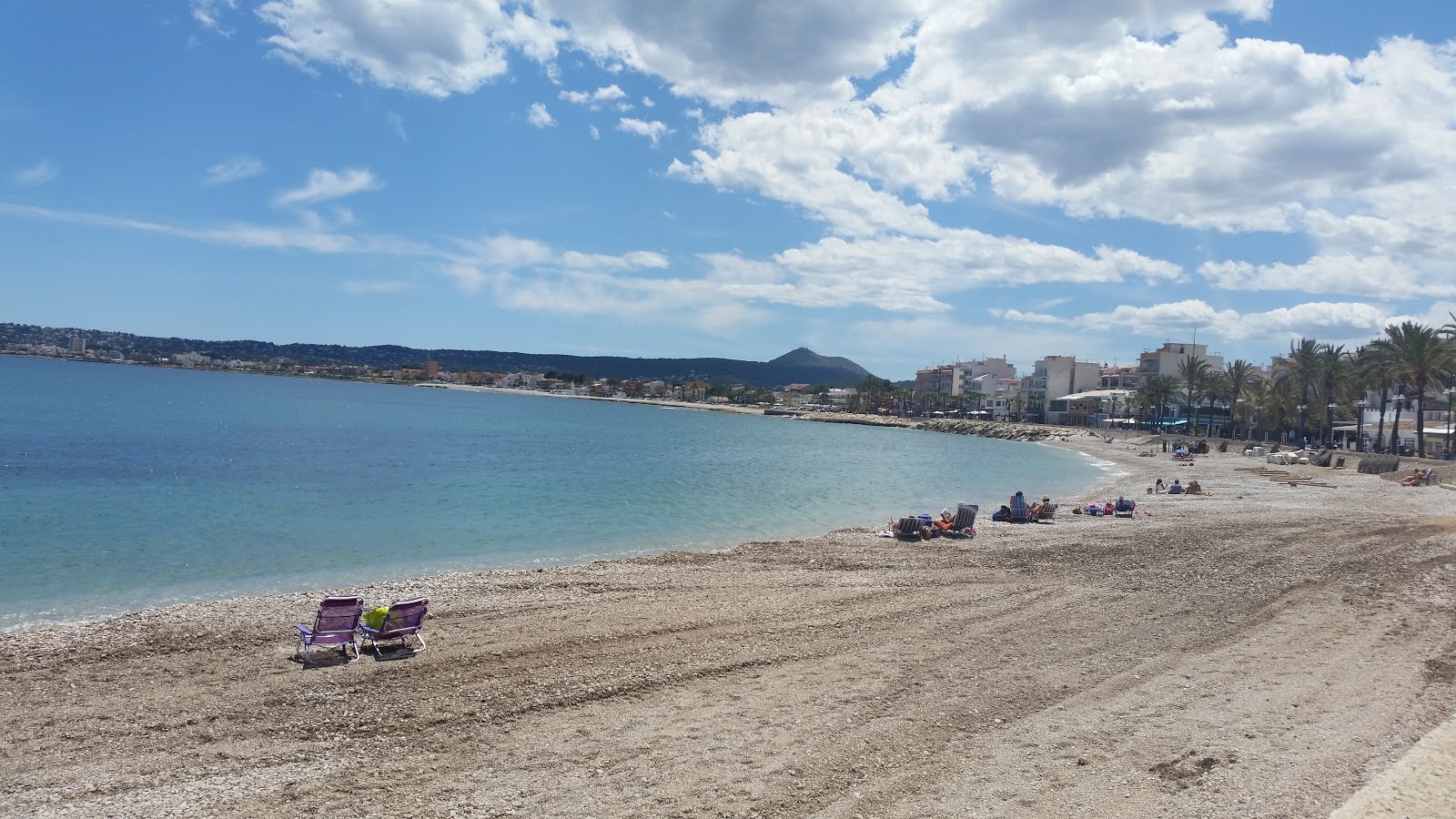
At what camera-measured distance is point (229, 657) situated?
10.2 metres

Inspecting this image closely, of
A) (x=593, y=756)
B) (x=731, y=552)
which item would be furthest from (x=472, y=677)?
(x=731, y=552)

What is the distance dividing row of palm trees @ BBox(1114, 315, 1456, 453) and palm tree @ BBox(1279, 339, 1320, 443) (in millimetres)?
69

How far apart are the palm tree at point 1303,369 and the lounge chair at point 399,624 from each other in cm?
7426

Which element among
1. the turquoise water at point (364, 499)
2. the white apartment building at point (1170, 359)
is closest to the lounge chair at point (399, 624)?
the turquoise water at point (364, 499)

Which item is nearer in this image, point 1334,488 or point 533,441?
point 1334,488

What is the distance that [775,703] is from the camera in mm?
8648

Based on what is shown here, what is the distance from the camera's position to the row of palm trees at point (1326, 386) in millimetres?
52469

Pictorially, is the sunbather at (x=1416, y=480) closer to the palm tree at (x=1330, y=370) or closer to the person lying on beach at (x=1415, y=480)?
the person lying on beach at (x=1415, y=480)

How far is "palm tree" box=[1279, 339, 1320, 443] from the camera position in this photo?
6631 centimetres

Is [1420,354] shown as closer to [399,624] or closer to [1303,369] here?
[1303,369]

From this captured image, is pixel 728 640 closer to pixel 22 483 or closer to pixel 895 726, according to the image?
pixel 895 726

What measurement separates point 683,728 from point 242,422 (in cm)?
7209

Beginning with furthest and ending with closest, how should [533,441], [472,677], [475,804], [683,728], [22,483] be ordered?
1. [533,441]
2. [22,483]
3. [472,677]
4. [683,728]
5. [475,804]

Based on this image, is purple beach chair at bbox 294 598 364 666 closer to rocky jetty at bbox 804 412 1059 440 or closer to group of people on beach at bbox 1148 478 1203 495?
group of people on beach at bbox 1148 478 1203 495
